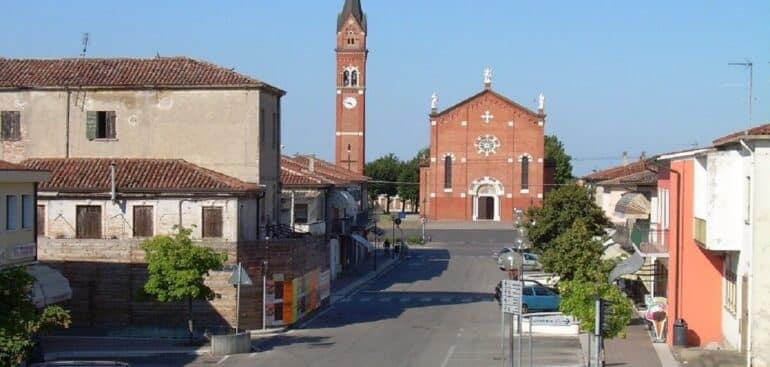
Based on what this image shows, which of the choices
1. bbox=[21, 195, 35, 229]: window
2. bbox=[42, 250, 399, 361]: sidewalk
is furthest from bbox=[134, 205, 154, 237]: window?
bbox=[21, 195, 35, 229]: window

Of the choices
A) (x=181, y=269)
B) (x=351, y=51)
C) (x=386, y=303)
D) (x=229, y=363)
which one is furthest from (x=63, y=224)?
(x=351, y=51)

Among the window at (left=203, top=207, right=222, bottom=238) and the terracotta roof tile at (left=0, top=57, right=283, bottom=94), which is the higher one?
the terracotta roof tile at (left=0, top=57, right=283, bottom=94)

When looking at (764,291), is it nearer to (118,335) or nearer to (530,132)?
(118,335)

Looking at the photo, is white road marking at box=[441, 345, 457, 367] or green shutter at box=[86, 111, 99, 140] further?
green shutter at box=[86, 111, 99, 140]

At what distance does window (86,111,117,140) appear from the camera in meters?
46.5

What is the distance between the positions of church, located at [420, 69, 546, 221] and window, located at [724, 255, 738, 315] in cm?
9120

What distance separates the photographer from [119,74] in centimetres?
4716

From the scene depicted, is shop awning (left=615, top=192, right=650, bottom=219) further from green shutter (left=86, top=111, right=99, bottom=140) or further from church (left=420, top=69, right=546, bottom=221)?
church (left=420, top=69, right=546, bottom=221)

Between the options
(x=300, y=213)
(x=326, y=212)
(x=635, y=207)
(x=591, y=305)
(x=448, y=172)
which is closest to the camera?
(x=591, y=305)

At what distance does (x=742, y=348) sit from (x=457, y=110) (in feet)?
316

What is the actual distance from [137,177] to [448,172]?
3379 inches

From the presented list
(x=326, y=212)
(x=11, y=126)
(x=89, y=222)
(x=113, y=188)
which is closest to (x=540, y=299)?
(x=113, y=188)

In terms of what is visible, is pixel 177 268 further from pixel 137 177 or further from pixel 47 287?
pixel 137 177

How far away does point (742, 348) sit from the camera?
31.2 meters
